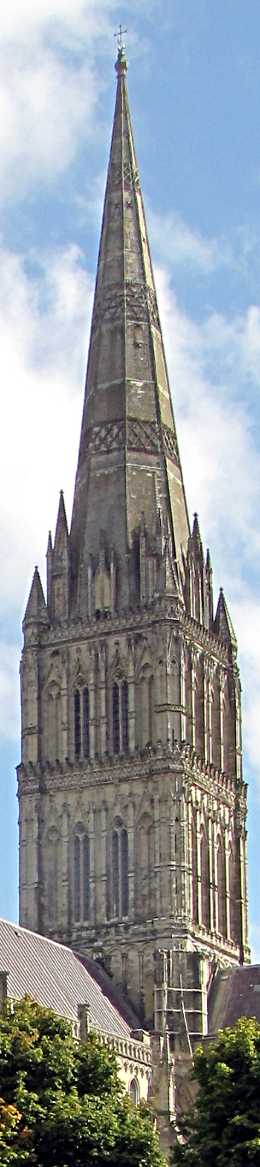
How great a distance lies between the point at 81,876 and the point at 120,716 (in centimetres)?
569

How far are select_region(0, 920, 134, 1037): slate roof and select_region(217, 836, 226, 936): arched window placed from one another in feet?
19.1

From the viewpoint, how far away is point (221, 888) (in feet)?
334

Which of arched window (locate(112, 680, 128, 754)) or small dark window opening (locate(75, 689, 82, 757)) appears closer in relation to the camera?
arched window (locate(112, 680, 128, 754))

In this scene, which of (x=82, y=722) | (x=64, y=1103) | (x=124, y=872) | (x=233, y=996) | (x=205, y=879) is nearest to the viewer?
(x=64, y=1103)

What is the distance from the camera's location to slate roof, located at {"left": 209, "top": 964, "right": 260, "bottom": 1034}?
3812 inches

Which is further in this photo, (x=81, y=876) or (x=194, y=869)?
(x=81, y=876)

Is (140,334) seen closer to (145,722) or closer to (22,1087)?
(145,722)

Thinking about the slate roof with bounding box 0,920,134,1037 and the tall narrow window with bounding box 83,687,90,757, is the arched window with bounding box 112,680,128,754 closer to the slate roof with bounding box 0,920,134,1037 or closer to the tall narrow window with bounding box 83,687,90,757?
the tall narrow window with bounding box 83,687,90,757

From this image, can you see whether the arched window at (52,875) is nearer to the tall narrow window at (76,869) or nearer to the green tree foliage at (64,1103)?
the tall narrow window at (76,869)

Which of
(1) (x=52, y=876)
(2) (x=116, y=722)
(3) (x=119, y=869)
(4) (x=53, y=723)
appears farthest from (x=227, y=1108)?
(4) (x=53, y=723)

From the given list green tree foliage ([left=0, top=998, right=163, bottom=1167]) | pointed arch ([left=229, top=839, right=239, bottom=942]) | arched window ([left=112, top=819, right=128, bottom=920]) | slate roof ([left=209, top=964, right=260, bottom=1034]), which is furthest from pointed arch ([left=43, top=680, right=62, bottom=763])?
green tree foliage ([left=0, top=998, right=163, bottom=1167])

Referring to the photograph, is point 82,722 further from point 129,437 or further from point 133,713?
point 129,437

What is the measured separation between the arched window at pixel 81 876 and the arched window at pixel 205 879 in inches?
156

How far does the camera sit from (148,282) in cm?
10781
